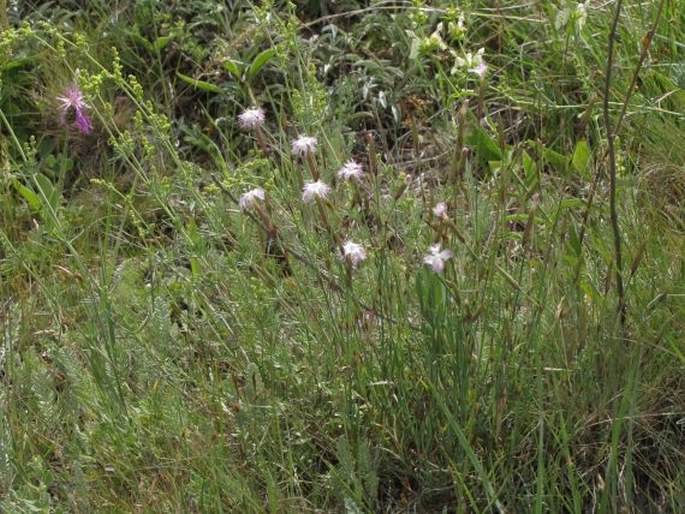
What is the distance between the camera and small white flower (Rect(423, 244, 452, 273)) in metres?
1.85

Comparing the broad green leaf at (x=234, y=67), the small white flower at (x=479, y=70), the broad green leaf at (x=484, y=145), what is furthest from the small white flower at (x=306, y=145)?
the broad green leaf at (x=234, y=67)

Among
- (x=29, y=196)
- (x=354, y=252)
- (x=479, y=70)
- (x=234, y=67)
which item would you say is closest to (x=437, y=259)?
(x=354, y=252)

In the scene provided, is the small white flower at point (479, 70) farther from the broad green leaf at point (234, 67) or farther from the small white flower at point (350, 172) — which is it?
the broad green leaf at point (234, 67)

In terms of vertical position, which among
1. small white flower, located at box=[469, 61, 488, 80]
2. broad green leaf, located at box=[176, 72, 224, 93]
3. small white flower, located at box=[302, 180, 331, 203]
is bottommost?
broad green leaf, located at box=[176, 72, 224, 93]

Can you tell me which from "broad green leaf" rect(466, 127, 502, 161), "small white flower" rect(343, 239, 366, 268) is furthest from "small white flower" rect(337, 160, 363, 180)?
"broad green leaf" rect(466, 127, 502, 161)

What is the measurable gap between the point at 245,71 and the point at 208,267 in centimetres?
131

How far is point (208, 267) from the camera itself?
2.26 metres

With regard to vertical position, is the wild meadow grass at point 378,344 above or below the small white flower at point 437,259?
below

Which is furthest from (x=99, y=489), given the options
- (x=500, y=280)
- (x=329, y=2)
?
(x=329, y=2)

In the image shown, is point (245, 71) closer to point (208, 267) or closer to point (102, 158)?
point (102, 158)

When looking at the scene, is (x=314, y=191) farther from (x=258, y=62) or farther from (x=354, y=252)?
(x=258, y=62)

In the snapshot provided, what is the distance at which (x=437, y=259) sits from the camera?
1.86m

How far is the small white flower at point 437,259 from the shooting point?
185 cm

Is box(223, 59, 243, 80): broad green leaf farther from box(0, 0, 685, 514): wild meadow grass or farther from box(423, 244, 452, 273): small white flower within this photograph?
box(423, 244, 452, 273): small white flower
